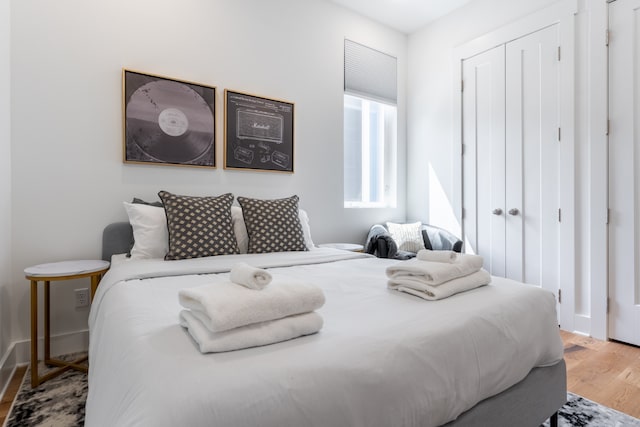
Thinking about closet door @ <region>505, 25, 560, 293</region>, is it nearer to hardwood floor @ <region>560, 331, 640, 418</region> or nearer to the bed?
hardwood floor @ <region>560, 331, 640, 418</region>

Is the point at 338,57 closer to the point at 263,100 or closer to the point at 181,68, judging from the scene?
the point at 263,100

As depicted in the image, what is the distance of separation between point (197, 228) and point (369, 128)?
241 cm

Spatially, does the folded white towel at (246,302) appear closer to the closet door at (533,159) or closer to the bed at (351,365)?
the bed at (351,365)

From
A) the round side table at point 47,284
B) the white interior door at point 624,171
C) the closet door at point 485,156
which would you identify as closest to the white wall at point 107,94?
the round side table at point 47,284

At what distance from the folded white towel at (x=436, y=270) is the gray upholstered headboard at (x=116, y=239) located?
1806 millimetres

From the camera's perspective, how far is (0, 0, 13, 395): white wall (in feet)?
6.16

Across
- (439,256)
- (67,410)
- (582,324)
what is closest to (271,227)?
(439,256)

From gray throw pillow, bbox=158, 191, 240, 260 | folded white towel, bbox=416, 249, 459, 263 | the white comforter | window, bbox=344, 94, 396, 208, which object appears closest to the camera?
the white comforter

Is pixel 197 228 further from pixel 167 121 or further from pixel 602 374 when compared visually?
pixel 602 374

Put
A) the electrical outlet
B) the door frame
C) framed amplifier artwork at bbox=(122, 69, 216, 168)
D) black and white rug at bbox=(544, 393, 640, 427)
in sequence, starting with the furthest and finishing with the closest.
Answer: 1. the door frame
2. framed amplifier artwork at bbox=(122, 69, 216, 168)
3. the electrical outlet
4. black and white rug at bbox=(544, 393, 640, 427)

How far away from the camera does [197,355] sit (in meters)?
0.74

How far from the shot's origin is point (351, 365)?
757mm

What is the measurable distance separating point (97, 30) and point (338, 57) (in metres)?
2.05

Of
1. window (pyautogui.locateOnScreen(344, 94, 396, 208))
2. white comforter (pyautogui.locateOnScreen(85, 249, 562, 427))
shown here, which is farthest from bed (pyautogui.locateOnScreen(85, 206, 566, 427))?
window (pyautogui.locateOnScreen(344, 94, 396, 208))
